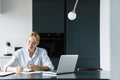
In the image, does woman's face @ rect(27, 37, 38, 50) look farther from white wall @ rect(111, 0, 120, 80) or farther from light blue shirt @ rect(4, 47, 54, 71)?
white wall @ rect(111, 0, 120, 80)

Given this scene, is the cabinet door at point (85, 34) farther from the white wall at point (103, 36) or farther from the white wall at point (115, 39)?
the white wall at point (115, 39)

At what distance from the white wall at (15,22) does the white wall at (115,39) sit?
4.24 metres

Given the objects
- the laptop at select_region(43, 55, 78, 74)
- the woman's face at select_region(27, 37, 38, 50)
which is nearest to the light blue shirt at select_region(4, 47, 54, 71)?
the woman's face at select_region(27, 37, 38, 50)

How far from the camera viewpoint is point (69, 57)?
3104 millimetres

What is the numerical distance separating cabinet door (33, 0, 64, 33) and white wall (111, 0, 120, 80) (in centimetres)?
357

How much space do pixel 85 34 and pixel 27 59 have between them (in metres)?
2.19

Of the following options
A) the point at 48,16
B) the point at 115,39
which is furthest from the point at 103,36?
the point at 115,39

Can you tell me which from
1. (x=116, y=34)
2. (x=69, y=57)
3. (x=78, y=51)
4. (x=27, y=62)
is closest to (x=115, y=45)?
(x=116, y=34)

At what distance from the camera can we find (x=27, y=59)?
371cm

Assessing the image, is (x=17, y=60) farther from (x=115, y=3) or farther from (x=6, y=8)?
(x=6, y=8)

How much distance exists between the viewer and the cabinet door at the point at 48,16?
5.60 metres

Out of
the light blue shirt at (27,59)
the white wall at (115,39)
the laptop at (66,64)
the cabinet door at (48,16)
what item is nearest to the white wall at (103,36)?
the cabinet door at (48,16)

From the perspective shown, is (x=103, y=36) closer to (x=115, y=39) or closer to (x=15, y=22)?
(x=15, y=22)

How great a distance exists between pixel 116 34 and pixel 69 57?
1.11 m
